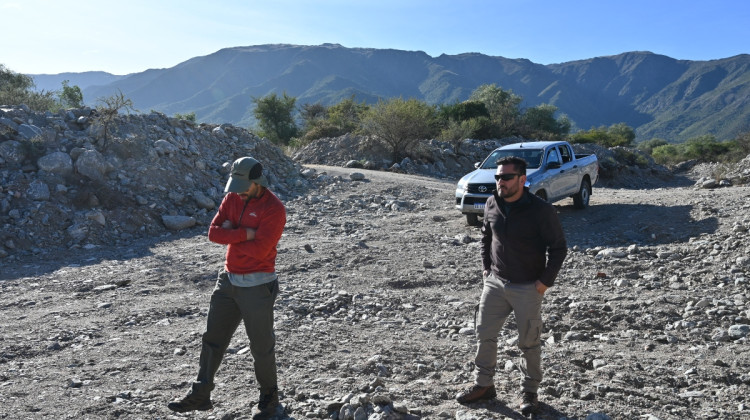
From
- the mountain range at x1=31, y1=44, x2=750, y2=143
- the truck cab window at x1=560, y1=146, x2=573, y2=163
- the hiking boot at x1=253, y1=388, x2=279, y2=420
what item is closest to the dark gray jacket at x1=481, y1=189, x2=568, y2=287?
the hiking boot at x1=253, y1=388, x2=279, y2=420

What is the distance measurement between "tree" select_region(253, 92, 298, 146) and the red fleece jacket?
117 feet

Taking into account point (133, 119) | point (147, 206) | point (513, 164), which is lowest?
point (147, 206)

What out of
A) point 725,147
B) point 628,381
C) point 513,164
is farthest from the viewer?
point 725,147

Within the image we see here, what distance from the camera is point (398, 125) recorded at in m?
23.2

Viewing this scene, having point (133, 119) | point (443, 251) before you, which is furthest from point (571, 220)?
point (133, 119)

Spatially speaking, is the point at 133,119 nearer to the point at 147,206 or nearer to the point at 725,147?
the point at 147,206

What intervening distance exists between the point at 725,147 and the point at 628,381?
45.9m

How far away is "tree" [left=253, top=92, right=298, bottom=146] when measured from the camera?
39.3m

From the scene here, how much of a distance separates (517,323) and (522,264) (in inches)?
15.7

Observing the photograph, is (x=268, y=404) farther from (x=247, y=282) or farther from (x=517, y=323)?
(x=517, y=323)

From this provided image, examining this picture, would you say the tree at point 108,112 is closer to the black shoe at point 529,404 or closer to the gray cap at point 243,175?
the gray cap at point 243,175

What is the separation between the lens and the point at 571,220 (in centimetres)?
1212

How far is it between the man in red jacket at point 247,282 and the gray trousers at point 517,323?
146 cm

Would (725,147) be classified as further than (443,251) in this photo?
Yes
